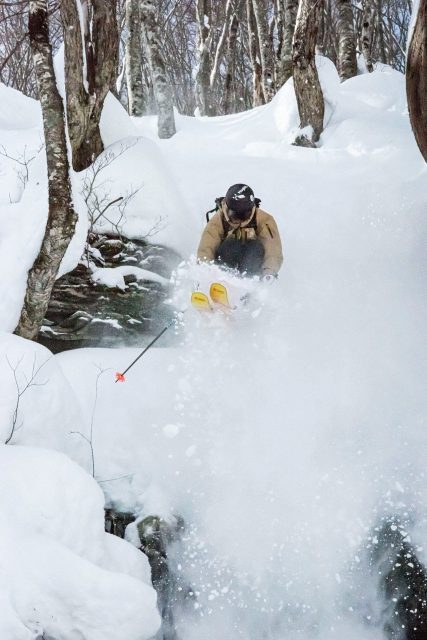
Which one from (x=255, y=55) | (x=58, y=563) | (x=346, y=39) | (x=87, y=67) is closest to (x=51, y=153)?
(x=87, y=67)

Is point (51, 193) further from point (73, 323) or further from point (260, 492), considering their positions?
point (260, 492)

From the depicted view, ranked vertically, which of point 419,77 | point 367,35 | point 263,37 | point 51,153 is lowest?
point 51,153

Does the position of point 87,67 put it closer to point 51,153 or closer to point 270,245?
point 51,153

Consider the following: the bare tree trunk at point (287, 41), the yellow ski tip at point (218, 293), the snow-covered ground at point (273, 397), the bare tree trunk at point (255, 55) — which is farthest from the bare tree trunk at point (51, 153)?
the bare tree trunk at point (255, 55)

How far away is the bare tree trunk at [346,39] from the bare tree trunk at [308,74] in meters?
3.20

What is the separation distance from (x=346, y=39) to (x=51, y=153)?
8.21 meters

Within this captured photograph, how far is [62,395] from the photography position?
3957 millimetres

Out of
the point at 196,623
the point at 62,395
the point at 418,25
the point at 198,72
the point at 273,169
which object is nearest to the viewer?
the point at 196,623

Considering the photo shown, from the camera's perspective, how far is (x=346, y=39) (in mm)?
10266

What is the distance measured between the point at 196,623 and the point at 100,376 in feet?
7.05

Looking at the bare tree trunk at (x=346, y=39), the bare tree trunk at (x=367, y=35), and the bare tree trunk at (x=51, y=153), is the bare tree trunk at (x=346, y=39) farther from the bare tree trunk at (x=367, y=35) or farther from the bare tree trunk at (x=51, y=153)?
the bare tree trunk at (x=51, y=153)

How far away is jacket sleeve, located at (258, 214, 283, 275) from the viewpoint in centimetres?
530

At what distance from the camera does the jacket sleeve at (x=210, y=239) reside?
5449 mm

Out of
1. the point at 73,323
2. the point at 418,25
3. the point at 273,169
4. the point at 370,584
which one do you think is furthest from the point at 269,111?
the point at 370,584
